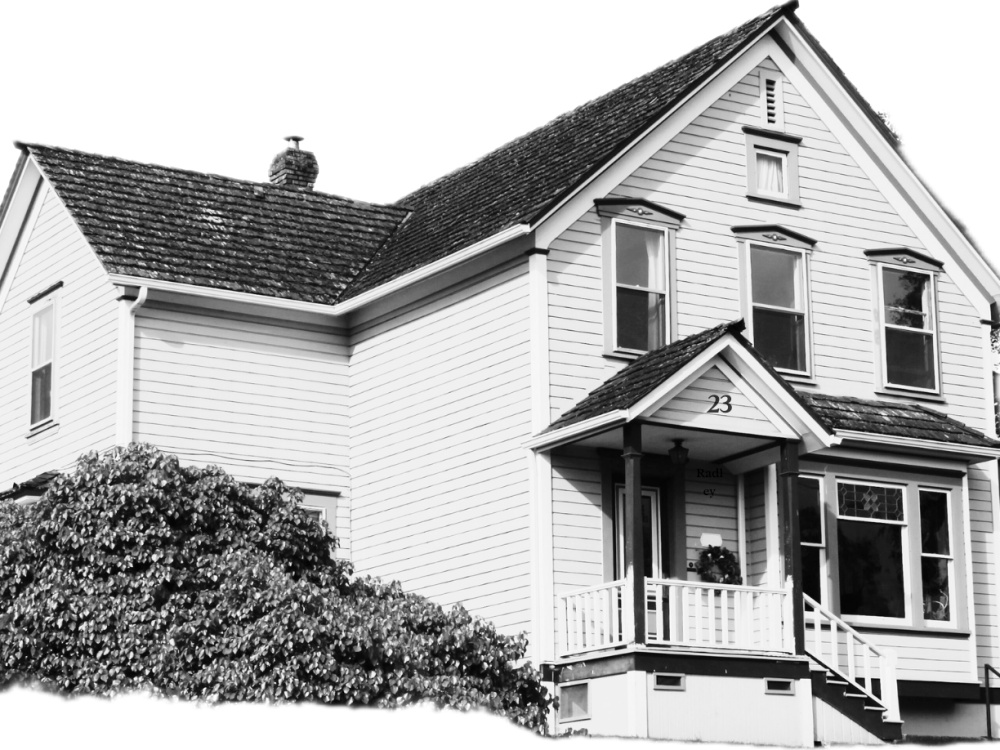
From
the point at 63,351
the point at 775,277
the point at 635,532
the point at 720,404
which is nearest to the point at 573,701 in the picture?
the point at 635,532

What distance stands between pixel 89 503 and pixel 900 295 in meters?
12.3

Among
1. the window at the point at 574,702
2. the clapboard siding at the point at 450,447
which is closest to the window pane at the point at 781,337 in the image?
the clapboard siding at the point at 450,447

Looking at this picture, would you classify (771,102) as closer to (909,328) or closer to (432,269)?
(909,328)

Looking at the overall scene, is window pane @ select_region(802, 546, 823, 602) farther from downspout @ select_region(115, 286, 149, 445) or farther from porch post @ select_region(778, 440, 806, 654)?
downspout @ select_region(115, 286, 149, 445)

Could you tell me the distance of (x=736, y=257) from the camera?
2308 centimetres

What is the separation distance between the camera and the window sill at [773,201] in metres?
23.4

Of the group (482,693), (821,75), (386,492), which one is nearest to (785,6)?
(821,75)

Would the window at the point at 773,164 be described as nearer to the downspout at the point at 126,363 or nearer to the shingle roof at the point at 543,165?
the shingle roof at the point at 543,165

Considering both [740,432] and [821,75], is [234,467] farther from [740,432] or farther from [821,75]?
[821,75]

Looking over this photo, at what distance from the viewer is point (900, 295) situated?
24.6m

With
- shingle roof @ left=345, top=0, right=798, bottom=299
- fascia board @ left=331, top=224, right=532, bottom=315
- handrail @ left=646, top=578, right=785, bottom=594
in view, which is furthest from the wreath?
shingle roof @ left=345, top=0, right=798, bottom=299

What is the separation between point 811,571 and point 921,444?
7.74ft

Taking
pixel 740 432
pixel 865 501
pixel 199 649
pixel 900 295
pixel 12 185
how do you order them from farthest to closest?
1. pixel 12 185
2. pixel 900 295
3. pixel 865 501
4. pixel 740 432
5. pixel 199 649

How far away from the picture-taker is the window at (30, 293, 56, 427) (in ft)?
82.2
